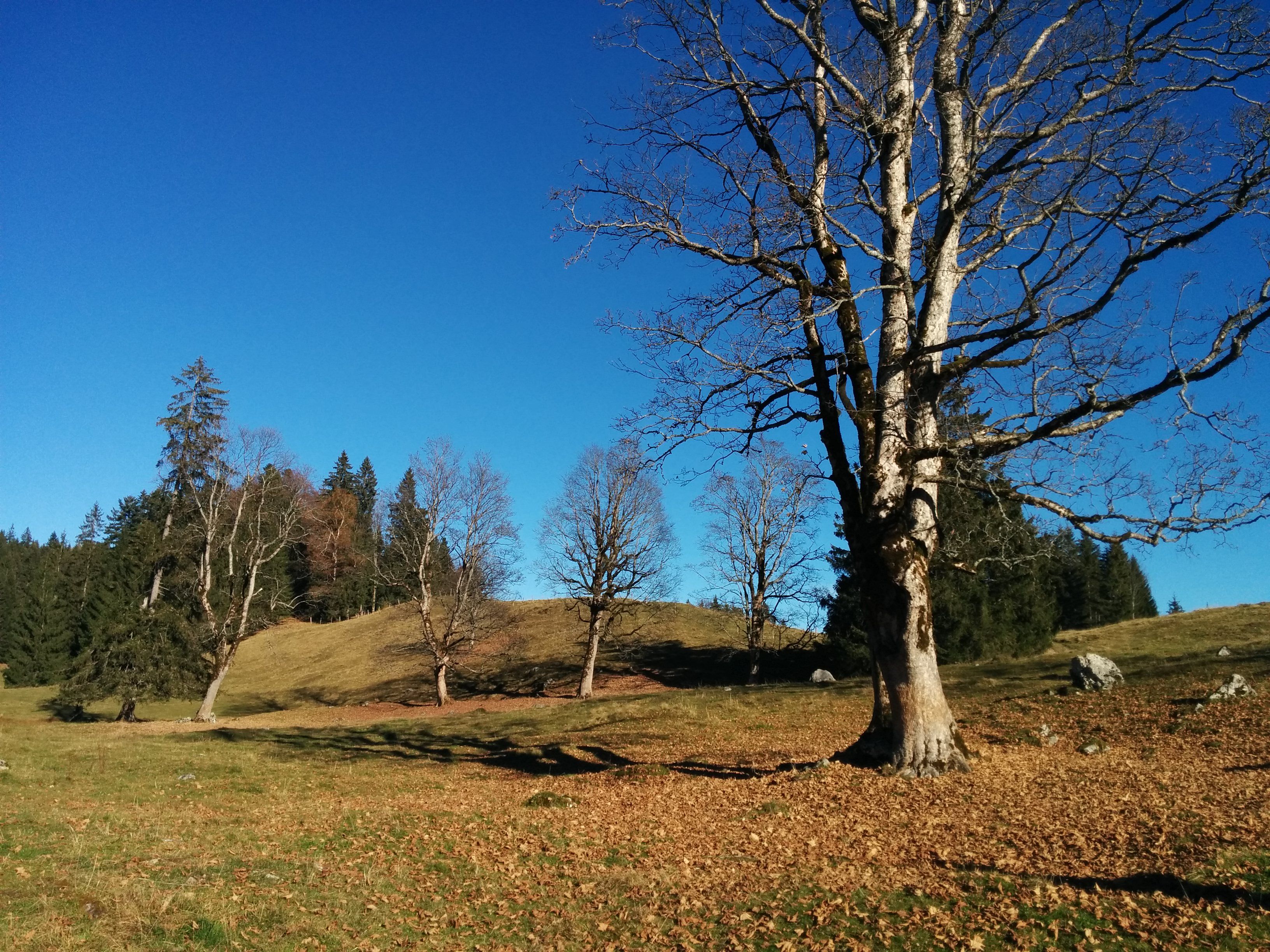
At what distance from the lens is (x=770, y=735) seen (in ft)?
61.5

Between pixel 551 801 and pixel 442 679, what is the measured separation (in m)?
28.6

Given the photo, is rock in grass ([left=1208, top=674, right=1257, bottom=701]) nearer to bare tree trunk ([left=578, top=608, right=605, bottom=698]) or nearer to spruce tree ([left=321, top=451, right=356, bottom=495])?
bare tree trunk ([left=578, top=608, right=605, bottom=698])

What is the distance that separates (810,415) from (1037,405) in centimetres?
312

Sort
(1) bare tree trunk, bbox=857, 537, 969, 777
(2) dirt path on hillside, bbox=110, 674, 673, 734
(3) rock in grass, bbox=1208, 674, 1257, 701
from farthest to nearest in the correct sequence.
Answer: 1. (2) dirt path on hillside, bbox=110, 674, 673, 734
2. (3) rock in grass, bbox=1208, 674, 1257, 701
3. (1) bare tree trunk, bbox=857, 537, 969, 777

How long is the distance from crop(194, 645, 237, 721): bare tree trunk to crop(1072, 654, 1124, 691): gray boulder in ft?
102

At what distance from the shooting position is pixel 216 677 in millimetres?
32812

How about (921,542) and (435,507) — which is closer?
(921,542)

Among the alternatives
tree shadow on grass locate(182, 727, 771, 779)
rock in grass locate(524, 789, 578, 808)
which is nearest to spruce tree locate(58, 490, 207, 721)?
tree shadow on grass locate(182, 727, 771, 779)

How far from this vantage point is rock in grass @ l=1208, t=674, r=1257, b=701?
14.9 m

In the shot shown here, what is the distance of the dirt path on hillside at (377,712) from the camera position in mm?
29406

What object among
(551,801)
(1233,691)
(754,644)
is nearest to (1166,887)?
(551,801)

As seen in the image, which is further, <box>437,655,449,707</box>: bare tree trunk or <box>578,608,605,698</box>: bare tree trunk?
<box>437,655,449,707</box>: bare tree trunk

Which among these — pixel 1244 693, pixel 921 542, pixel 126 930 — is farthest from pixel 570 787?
pixel 1244 693

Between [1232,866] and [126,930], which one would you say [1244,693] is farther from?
[126,930]
